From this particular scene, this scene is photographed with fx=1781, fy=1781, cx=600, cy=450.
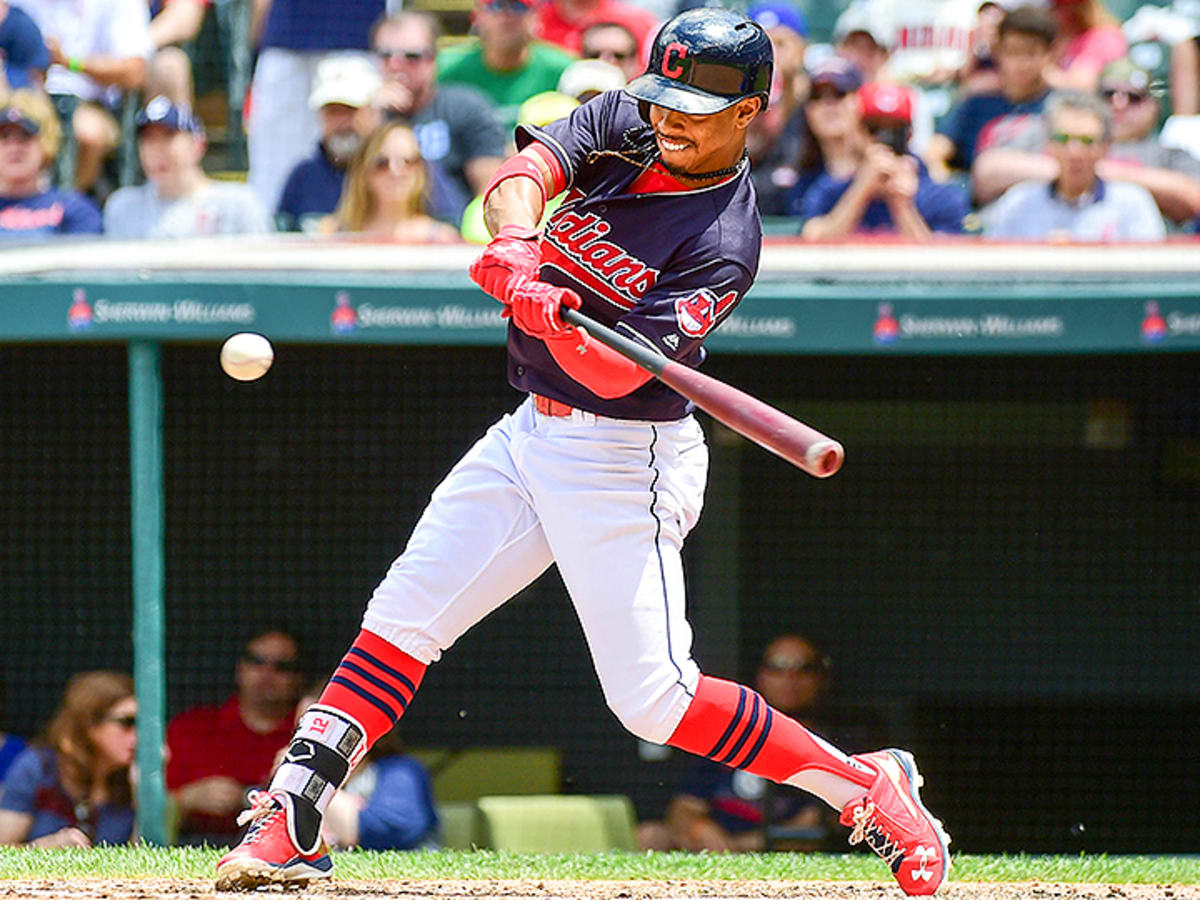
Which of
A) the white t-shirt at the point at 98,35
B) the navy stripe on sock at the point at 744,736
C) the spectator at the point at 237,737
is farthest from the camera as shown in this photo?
the white t-shirt at the point at 98,35

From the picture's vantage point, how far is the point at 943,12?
7.27 metres

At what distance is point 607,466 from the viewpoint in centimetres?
313

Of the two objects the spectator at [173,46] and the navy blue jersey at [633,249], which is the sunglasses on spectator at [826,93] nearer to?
the spectator at [173,46]

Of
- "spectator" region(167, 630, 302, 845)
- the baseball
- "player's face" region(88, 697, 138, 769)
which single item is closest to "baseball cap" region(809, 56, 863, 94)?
"spectator" region(167, 630, 302, 845)

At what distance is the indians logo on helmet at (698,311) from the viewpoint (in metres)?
3.03

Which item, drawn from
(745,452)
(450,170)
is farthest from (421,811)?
(450,170)

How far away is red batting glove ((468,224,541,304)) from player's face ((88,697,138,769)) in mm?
2618

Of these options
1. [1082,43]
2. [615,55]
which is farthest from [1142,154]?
[615,55]

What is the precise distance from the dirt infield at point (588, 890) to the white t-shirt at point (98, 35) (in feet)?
13.5

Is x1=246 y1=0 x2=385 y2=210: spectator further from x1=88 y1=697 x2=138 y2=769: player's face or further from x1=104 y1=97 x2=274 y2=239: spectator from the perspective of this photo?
x1=88 y1=697 x2=138 y2=769: player's face

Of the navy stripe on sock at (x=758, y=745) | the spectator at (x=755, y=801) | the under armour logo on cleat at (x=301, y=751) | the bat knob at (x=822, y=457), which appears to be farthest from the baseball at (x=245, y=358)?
the spectator at (x=755, y=801)

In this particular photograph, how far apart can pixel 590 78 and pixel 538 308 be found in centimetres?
330

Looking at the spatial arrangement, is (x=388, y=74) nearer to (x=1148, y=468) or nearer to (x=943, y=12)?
(x=943, y=12)

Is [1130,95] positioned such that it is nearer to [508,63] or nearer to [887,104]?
[887,104]
